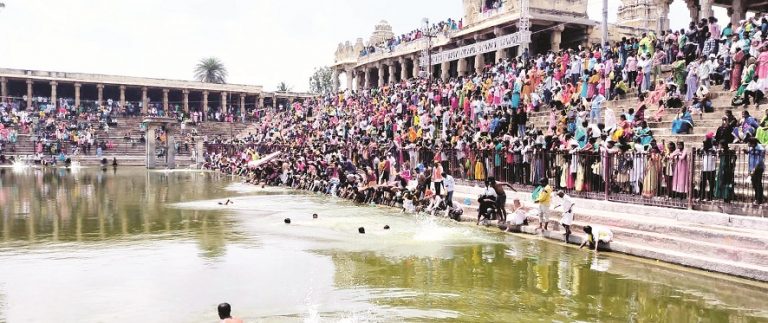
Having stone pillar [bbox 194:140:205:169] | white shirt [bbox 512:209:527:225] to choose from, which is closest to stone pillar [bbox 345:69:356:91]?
stone pillar [bbox 194:140:205:169]

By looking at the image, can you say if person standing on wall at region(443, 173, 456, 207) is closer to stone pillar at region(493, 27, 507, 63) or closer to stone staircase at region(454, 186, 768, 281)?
stone staircase at region(454, 186, 768, 281)

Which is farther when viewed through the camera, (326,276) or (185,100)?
(185,100)

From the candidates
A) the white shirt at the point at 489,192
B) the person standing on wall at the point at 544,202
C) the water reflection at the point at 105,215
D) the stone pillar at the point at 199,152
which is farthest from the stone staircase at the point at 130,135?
the person standing on wall at the point at 544,202

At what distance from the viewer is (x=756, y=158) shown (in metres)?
9.91

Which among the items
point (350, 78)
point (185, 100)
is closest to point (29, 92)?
point (185, 100)

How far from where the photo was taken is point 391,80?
4612 cm

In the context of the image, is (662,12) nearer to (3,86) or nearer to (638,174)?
(638,174)

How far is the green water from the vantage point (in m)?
6.93

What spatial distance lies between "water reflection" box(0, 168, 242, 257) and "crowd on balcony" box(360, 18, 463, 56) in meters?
19.0

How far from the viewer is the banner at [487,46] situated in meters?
28.2

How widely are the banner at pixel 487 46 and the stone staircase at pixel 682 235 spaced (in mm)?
16972

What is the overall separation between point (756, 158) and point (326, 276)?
672cm

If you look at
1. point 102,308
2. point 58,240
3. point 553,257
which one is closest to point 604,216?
point 553,257

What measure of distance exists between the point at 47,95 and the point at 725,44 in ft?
168
